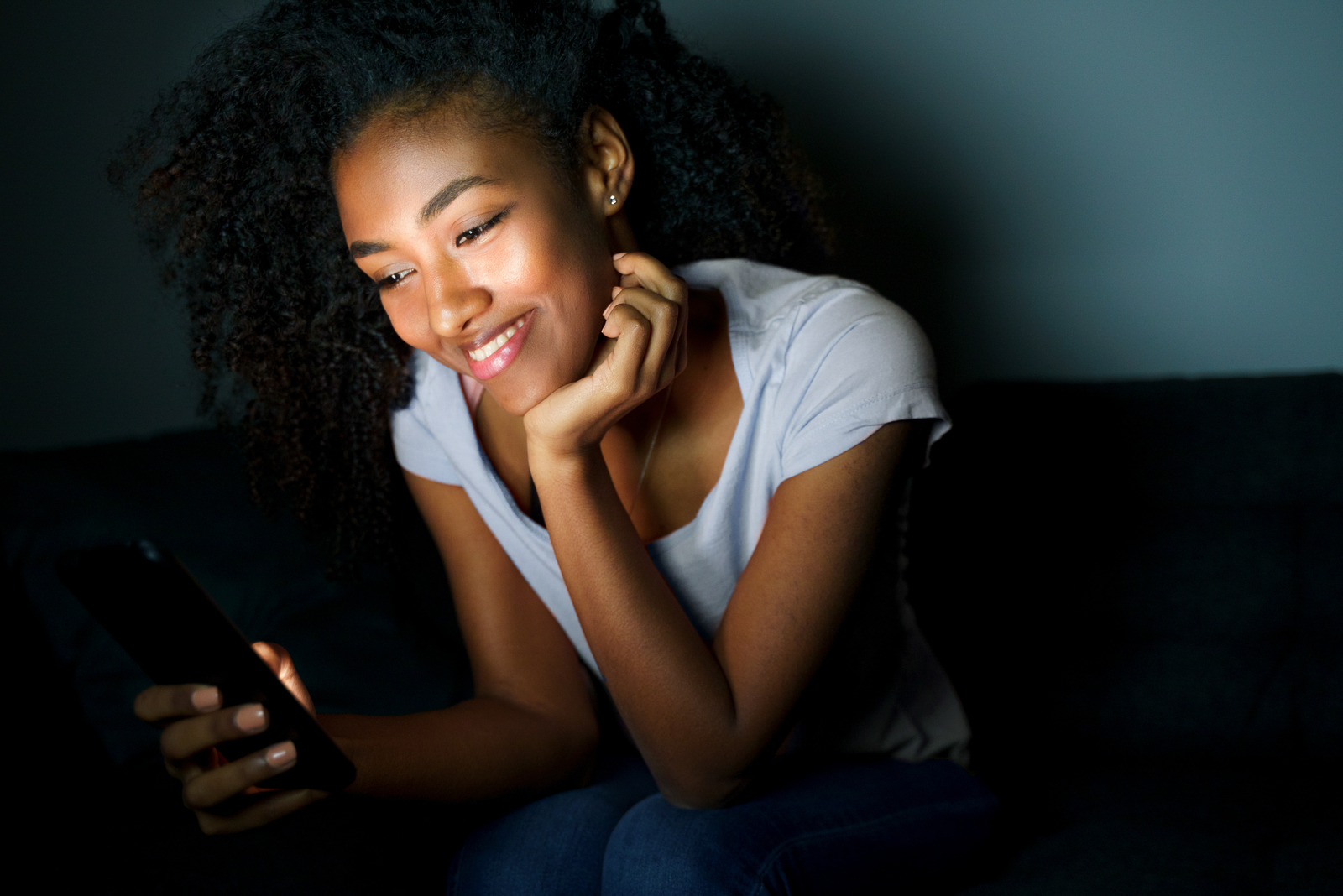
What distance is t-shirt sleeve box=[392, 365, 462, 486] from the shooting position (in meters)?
1.28

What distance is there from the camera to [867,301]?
3.58 feet

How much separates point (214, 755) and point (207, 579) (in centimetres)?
47

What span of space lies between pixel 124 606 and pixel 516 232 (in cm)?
47

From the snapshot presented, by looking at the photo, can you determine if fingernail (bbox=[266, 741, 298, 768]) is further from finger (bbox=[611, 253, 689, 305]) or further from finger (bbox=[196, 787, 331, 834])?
finger (bbox=[611, 253, 689, 305])

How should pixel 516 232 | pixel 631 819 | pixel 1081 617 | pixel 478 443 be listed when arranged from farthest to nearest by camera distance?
1. pixel 1081 617
2. pixel 478 443
3. pixel 631 819
4. pixel 516 232

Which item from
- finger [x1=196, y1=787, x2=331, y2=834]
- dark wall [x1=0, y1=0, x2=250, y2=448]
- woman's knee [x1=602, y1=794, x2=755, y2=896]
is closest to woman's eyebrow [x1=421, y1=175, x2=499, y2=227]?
finger [x1=196, y1=787, x2=331, y2=834]

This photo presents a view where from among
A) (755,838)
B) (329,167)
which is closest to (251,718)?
(755,838)

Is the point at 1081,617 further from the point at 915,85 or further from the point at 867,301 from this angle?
the point at 915,85

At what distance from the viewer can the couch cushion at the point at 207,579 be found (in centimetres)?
125

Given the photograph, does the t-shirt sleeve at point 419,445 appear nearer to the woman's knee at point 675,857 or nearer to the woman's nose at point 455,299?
the woman's nose at point 455,299

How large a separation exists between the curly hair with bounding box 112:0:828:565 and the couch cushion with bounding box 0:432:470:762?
2.3 inches

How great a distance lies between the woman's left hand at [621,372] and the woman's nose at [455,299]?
0.38ft

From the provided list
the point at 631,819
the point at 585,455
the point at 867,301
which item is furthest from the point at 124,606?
the point at 867,301

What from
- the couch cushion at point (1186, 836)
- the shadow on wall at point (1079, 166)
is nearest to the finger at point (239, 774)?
the couch cushion at point (1186, 836)
